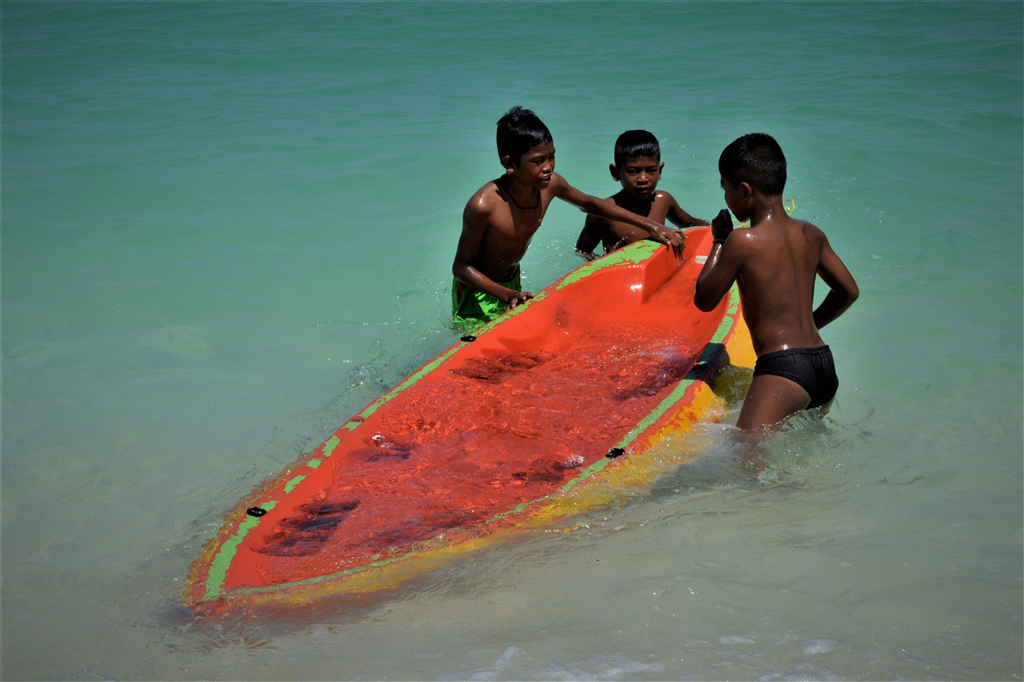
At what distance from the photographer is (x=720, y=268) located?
3236 mm

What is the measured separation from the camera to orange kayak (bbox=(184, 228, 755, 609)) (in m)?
2.77

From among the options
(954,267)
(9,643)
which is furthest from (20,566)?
(954,267)

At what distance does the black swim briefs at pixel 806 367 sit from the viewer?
10.7 feet

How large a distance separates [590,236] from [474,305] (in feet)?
4.04

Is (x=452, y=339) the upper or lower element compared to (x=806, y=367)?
lower

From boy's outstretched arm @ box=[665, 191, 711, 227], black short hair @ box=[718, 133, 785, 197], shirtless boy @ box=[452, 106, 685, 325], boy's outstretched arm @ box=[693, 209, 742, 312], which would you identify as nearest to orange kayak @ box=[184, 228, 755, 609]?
shirtless boy @ box=[452, 106, 685, 325]

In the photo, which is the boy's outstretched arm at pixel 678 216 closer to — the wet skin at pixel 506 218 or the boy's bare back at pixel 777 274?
the wet skin at pixel 506 218

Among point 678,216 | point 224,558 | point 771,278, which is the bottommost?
point 224,558

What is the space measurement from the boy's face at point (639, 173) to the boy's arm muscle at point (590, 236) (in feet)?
1.24

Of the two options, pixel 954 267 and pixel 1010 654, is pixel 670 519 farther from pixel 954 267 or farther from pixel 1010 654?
pixel 954 267

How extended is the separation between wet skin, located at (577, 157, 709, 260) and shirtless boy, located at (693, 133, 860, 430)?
177cm

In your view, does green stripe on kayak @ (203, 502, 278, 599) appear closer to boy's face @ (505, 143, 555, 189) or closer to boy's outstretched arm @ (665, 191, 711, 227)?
boy's face @ (505, 143, 555, 189)

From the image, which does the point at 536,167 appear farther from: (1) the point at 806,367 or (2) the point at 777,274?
(1) the point at 806,367

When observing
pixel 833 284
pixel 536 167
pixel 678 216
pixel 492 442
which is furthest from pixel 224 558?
pixel 678 216
